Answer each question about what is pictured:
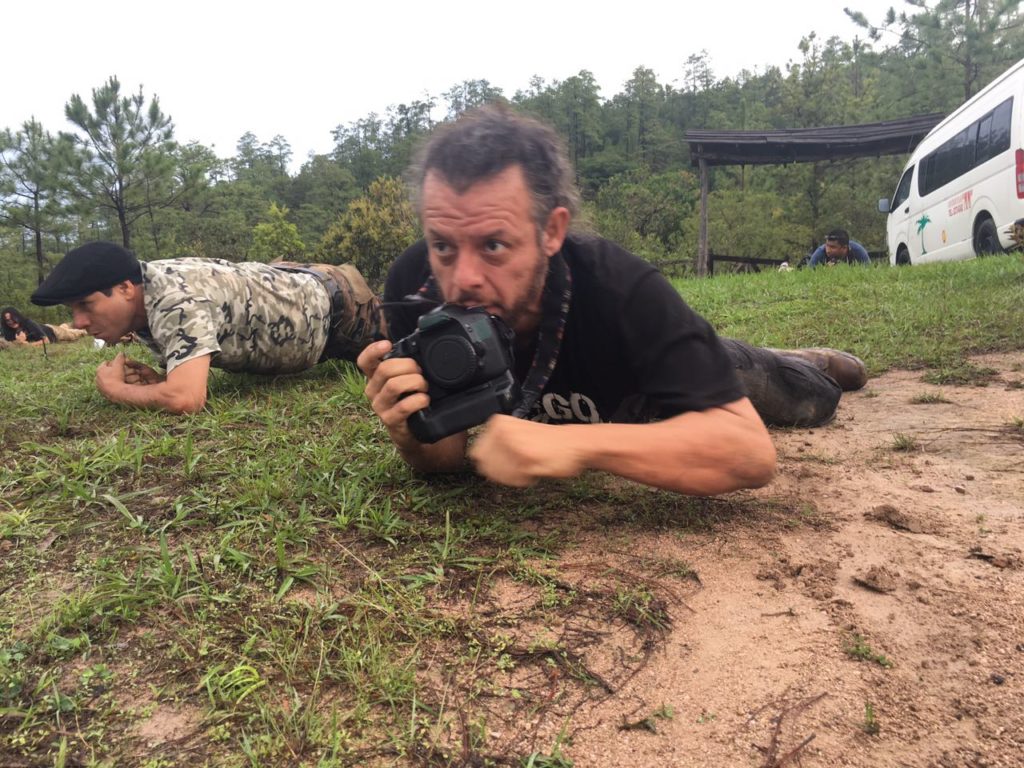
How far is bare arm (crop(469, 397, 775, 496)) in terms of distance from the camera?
162cm

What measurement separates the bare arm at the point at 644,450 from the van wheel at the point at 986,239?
791 centimetres

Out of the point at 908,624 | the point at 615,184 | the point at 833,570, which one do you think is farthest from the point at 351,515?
the point at 615,184

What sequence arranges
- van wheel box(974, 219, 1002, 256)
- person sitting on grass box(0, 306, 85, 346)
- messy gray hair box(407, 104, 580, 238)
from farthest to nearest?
person sitting on grass box(0, 306, 85, 346) < van wheel box(974, 219, 1002, 256) < messy gray hair box(407, 104, 580, 238)

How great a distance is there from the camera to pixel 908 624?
4.73 ft

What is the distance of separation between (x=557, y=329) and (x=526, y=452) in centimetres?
44

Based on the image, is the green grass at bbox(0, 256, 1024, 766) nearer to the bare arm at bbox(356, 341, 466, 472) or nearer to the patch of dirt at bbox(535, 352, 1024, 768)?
the patch of dirt at bbox(535, 352, 1024, 768)

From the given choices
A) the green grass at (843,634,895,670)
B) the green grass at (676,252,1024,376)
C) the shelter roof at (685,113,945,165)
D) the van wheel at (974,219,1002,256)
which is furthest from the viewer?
the shelter roof at (685,113,945,165)

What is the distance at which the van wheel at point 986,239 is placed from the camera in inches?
311

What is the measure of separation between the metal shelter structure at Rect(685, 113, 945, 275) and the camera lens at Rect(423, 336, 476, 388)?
14329mm

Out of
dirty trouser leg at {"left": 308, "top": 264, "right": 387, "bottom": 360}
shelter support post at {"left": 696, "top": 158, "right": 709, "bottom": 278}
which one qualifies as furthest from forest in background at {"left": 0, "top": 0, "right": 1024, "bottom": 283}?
dirty trouser leg at {"left": 308, "top": 264, "right": 387, "bottom": 360}

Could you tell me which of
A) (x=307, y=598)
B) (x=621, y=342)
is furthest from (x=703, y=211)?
(x=307, y=598)

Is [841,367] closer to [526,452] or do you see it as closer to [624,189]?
[526,452]

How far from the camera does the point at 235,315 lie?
356 cm

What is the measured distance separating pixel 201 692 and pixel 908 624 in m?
1.38
